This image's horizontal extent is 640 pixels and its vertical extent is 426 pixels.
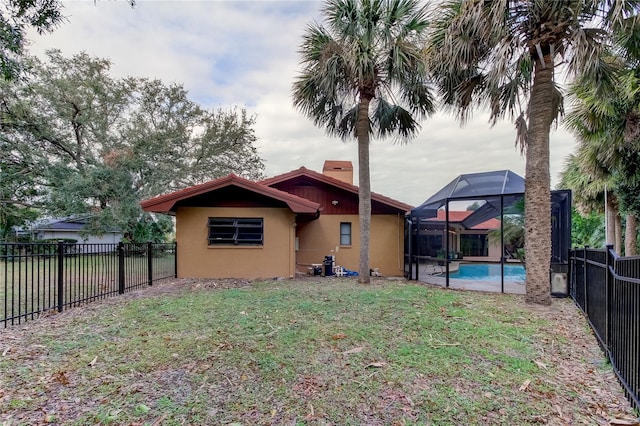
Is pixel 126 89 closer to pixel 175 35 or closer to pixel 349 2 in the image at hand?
pixel 175 35

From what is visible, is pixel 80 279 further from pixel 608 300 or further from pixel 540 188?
pixel 540 188

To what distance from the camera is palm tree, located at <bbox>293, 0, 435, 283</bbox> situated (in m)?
8.88

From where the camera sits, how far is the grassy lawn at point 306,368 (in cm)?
288

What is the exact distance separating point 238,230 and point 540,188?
8639mm

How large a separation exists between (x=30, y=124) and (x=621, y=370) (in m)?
23.0

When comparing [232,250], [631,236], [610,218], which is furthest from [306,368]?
[610,218]

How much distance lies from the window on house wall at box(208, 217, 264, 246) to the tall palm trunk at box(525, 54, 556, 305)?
305 inches

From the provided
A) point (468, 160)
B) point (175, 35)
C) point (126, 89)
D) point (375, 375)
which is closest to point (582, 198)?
point (468, 160)

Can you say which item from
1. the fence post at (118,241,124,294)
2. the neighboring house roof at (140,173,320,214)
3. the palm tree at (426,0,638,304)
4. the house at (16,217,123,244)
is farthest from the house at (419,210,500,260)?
the house at (16,217,123,244)

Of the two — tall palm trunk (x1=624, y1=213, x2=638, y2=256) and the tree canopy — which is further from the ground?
the tree canopy

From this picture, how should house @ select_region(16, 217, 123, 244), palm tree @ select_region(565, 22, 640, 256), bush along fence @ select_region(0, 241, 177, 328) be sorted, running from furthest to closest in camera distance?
house @ select_region(16, 217, 123, 244), palm tree @ select_region(565, 22, 640, 256), bush along fence @ select_region(0, 241, 177, 328)

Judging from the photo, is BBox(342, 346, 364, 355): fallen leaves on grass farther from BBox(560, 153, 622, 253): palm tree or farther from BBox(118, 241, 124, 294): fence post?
BBox(560, 153, 622, 253): palm tree

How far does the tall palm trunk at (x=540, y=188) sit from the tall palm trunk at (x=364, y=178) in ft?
13.9

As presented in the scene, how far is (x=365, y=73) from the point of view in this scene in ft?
29.9
